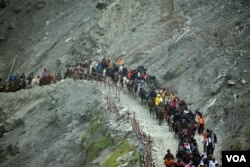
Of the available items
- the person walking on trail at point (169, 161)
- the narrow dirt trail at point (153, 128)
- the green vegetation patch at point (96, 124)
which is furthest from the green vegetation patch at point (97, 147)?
the person walking on trail at point (169, 161)

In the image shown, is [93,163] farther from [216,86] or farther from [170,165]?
[216,86]

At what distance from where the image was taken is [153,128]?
3275cm

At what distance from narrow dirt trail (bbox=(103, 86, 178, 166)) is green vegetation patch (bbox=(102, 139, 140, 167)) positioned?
1.03 metres

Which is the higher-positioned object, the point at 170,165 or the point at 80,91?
the point at 80,91

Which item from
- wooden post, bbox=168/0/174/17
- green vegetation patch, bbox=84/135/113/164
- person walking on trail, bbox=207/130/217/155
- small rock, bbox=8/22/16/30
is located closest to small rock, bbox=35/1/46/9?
small rock, bbox=8/22/16/30

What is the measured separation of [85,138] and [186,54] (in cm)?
1145

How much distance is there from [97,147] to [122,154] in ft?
11.9

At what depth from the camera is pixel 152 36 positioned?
47469mm

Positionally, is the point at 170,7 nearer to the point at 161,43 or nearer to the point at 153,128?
the point at 161,43

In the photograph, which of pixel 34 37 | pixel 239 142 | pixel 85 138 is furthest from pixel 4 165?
pixel 34 37

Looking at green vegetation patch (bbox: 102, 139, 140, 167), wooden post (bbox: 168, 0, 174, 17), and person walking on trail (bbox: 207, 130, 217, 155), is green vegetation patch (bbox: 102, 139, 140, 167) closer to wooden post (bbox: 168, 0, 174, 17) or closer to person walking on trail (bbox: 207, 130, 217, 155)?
person walking on trail (bbox: 207, 130, 217, 155)

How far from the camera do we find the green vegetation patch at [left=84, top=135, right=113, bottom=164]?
107 ft

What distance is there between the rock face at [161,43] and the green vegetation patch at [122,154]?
196 inches

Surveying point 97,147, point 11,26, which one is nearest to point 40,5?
point 11,26
